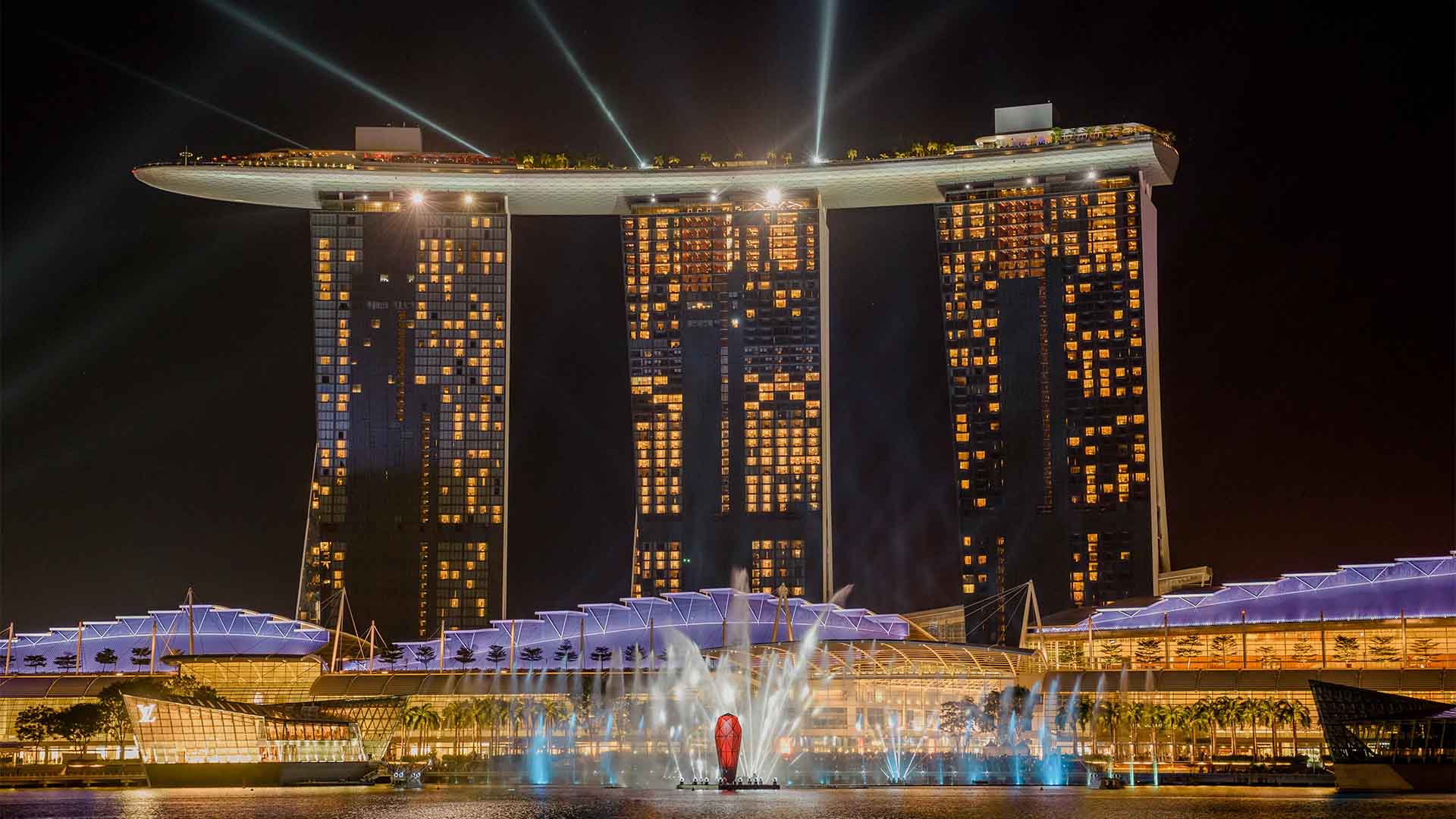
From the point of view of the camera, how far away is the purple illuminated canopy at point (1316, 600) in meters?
158

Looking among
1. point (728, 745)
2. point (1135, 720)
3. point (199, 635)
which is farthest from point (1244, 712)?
point (199, 635)

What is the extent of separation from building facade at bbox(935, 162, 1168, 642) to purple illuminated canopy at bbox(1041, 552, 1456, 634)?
17.6m

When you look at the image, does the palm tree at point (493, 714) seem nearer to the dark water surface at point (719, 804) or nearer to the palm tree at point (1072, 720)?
the dark water surface at point (719, 804)

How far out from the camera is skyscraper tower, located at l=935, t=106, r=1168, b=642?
7623 inches

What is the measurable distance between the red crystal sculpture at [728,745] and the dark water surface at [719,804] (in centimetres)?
151

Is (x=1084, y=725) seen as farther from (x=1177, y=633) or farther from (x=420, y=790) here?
(x=420, y=790)

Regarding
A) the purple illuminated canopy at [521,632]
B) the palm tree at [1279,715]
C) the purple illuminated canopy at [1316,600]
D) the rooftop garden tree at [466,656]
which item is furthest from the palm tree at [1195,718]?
the rooftop garden tree at [466,656]

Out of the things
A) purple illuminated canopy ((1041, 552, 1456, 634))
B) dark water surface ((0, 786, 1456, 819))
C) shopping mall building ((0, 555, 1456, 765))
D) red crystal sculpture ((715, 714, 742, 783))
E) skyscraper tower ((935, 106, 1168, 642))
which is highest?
skyscraper tower ((935, 106, 1168, 642))

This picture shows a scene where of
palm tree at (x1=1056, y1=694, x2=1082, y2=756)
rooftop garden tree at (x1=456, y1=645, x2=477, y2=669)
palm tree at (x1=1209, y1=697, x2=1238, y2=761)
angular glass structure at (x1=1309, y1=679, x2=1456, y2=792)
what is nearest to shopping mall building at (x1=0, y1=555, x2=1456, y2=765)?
rooftop garden tree at (x1=456, y1=645, x2=477, y2=669)

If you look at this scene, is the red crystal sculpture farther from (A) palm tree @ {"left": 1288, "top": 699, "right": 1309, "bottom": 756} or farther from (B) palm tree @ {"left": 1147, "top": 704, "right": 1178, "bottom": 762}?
(A) palm tree @ {"left": 1288, "top": 699, "right": 1309, "bottom": 756}

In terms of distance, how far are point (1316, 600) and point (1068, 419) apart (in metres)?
38.5

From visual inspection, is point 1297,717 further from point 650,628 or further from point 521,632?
point 521,632

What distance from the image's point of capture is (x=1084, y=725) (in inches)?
6176

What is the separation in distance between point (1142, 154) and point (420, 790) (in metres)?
103
